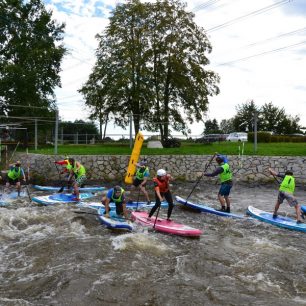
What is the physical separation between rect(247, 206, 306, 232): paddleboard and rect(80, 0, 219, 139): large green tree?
13.8 metres

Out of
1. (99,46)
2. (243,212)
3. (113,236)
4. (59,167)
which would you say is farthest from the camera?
(99,46)

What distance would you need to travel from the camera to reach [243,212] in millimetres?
13055

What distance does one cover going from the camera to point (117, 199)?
1061 centimetres

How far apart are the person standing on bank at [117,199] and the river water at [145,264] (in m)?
0.65

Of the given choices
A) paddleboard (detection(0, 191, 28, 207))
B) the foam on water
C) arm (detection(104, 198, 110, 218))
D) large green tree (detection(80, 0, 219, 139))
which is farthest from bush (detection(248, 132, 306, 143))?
the foam on water

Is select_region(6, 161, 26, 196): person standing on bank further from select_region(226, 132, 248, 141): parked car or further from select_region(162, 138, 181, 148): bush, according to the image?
select_region(226, 132, 248, 141): parked car

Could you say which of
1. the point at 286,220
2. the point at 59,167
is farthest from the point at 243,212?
the point at 59,167

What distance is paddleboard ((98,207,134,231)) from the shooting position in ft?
32.5

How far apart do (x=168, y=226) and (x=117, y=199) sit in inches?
62.4

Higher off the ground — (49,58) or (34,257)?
(49,58)

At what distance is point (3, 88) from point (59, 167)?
33.4 ft

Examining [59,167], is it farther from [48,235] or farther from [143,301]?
[143,301]

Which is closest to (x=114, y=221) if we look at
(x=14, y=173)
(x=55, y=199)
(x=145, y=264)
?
(x=145, y=264)

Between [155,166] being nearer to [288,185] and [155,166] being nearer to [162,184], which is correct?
[162,184]
